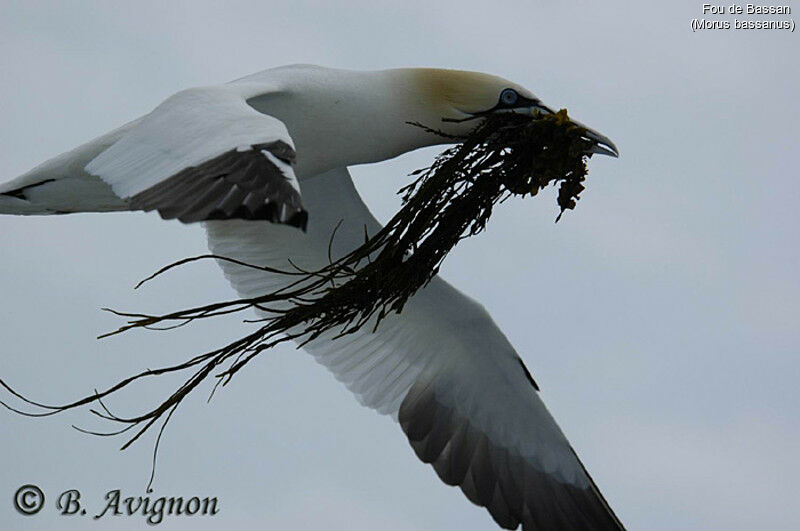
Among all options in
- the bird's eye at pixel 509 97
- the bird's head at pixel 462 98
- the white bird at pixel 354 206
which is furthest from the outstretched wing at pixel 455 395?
the bird's eye at pixel 509 97

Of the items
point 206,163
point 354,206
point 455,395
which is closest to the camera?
point 206,163

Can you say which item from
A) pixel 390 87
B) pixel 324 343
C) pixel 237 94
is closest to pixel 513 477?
pixel 324 343

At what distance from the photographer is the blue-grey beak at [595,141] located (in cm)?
705

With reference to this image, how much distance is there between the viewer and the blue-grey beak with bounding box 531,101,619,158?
7.05 m

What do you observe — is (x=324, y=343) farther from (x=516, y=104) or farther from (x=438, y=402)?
(x=516, y=104)

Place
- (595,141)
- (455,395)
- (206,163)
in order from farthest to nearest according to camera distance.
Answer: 1. (455,395)
2. (595,141)
3. (206,163)

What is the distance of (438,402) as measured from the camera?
881 centimetres

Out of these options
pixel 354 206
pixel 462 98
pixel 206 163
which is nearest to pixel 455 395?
pixel 354 206

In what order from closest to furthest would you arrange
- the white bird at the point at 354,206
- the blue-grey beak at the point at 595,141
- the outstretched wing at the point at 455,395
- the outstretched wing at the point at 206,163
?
the outstretched wing at the point at 206,163 → the white bird at the point at 354,206 → the blue-grey beak at the point at 595,141 → the outstretched wing at the point at 455,395

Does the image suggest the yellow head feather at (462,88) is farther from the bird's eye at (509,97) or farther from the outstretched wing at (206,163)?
the outstretched wing at (206,163)

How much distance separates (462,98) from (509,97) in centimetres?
23

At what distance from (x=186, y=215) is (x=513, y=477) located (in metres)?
4.47

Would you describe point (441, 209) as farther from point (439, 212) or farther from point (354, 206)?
point (354, 206)

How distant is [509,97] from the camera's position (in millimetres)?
7383
